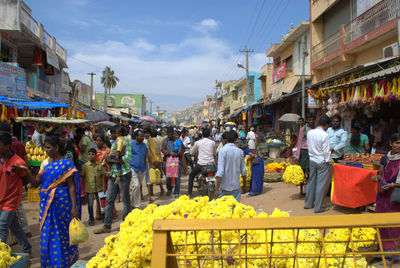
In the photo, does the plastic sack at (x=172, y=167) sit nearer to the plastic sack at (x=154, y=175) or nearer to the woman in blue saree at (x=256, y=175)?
the plastic sack at (x=154, y=175)

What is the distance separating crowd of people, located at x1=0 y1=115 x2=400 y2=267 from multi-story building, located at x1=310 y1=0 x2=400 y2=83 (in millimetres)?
4585

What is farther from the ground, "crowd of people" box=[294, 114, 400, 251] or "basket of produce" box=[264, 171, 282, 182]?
"crowd of people" box=[294, 114, 400, 251]

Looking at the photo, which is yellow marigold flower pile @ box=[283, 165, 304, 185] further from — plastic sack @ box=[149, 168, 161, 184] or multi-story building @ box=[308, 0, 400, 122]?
plastic sack @ box=[149, 168, 161, 184]

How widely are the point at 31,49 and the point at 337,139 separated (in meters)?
18.0

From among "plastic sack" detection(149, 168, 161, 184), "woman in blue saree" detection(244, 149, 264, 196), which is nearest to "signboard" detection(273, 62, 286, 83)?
"woman in blue saree" detection(244, 149, 264, 196)

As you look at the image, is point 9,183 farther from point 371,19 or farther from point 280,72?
point 280,72

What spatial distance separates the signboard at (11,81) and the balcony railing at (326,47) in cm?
1527

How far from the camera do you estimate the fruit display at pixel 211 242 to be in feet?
6.04

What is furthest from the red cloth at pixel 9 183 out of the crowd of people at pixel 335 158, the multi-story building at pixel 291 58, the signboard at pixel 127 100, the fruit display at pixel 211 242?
the signboard at pixel 127 100

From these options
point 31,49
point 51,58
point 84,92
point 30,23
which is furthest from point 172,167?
point 84,92

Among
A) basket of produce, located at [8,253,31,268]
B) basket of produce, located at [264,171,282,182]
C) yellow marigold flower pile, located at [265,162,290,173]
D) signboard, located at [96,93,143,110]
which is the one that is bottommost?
basket of produce, located at [264,171,282,182]

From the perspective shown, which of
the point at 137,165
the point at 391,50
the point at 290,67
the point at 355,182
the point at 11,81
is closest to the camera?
the point at 355,182

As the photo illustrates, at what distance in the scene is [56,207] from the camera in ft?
10.9

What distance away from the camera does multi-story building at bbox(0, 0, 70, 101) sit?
545 inches
